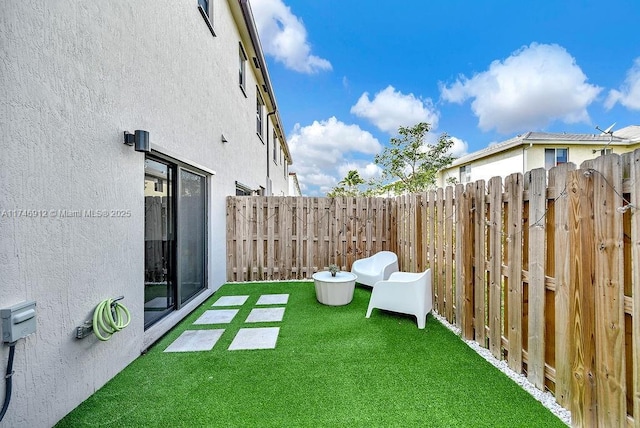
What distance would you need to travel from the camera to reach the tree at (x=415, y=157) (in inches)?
638

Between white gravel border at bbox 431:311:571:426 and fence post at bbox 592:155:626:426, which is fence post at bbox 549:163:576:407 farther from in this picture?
fence post at bbox 592:155:626:426

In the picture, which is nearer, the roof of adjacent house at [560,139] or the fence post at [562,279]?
the fence post at [562,279]

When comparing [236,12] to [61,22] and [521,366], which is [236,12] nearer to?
[61,22]

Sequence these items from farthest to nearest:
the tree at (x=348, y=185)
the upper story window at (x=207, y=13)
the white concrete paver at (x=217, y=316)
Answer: the tree at (x=348, y=185)
the upper story window at (x=207, y=13)
the white concrete paver at (x=217, y=316)

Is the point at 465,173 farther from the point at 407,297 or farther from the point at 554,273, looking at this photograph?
the point at 554,273

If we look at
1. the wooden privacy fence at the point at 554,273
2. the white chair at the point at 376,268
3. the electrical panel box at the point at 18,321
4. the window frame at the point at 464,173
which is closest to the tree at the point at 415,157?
the window frame at the point at 464,173

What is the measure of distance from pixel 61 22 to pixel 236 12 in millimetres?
5550

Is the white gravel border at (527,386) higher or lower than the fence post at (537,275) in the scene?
lower


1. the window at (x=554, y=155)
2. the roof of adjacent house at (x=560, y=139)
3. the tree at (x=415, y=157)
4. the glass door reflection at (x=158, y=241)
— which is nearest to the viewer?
the glass door reflection at (x=158, y=241)

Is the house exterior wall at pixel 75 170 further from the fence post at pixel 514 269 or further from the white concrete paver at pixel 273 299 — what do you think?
the fence post at pixel 514 269

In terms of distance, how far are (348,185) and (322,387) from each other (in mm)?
31074

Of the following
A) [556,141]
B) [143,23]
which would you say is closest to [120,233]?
[143,23]

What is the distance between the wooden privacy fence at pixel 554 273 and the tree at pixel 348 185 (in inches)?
1028

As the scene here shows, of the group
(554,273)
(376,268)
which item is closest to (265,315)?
(376,268)
